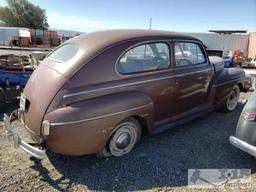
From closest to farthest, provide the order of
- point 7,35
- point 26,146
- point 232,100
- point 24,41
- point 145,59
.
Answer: point 26,146, point 145,59, point 232,100, point 24,41, point 7,35

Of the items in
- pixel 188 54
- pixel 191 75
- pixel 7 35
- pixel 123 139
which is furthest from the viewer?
pixel 7 35

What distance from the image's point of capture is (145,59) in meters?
3.72

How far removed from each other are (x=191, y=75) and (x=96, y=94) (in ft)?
6.50

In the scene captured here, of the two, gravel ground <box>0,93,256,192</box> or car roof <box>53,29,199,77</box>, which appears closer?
gravel ground <box>0,93,256,192</box>

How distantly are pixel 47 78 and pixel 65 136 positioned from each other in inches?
34.1

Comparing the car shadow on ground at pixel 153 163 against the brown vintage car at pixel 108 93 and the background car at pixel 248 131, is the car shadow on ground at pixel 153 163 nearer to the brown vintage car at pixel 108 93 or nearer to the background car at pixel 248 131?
the brown vintage car at pixel 108 93

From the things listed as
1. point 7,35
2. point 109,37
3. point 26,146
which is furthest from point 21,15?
point 26,146

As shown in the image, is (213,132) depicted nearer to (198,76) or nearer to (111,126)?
(198,76)

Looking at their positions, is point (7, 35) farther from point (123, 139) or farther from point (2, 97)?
point (123, 139)

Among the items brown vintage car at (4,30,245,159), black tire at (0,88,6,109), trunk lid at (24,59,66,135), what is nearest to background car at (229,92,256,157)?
brown vintage car at (4,30,245,159)

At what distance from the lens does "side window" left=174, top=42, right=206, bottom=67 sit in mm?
4145

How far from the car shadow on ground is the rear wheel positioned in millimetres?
102

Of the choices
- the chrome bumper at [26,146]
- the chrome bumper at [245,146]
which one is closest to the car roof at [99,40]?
the chrome bumper at [26,146]

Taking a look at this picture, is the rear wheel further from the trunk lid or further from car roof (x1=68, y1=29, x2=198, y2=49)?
car roof (x1=68, y1=29, x2=198, y2=49)
